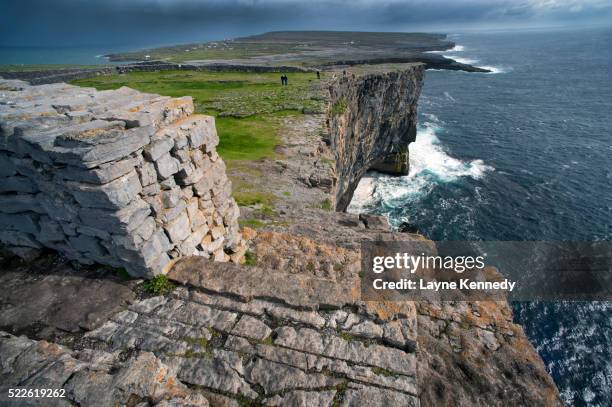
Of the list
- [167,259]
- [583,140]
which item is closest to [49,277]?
[167,259]

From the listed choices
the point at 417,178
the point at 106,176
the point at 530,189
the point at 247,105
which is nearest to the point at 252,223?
the point at 106,176

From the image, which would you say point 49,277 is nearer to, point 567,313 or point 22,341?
point 22,341

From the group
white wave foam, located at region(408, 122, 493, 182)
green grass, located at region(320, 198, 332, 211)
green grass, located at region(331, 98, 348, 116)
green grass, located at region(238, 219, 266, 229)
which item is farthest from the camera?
white wave foam, located at region(408, 122, 493, 182)

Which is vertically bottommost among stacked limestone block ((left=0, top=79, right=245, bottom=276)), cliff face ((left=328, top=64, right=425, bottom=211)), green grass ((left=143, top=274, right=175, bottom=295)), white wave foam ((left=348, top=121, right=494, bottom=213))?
white wave foam ((left=348, top=121, right=494, bottom=213))

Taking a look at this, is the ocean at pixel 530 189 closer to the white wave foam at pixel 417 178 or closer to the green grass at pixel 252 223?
the white wave foam at pixel 417 178

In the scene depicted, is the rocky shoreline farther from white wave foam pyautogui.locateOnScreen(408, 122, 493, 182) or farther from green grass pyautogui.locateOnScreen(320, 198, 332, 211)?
white wave foam pyautogui.locateOnScreen(408, 122, 493, 182)

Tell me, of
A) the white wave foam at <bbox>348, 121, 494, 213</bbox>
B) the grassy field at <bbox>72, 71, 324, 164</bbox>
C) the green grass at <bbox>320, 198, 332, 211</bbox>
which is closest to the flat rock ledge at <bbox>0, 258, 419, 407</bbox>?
the green grass at <bbox>320, 198, 332, 211</bbox>

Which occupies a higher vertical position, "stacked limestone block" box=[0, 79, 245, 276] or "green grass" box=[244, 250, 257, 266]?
"stacked limestone block" box=[0, 79, 245, 276]
